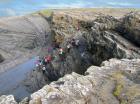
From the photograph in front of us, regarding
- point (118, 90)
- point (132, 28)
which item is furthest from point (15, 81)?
point (118, 90)

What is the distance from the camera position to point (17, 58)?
382 ft

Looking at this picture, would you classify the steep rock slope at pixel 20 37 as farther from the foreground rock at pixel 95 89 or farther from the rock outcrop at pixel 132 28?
the foreground rock at pixel 95 89

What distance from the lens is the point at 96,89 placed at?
3228 cm

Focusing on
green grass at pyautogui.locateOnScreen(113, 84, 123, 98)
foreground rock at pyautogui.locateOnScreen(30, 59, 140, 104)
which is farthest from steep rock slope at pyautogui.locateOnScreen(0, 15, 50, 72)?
green grass at pyautogui.locateOnScreen(113, 84, 123, 98)

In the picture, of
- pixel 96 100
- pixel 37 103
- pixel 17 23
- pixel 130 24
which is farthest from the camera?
pixel 17 23

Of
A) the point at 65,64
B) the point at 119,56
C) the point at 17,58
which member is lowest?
the point at 17,58

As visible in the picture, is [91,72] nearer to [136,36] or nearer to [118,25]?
[136,36]

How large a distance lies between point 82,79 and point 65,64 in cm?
3293

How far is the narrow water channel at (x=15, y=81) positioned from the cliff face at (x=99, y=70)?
2.66 m

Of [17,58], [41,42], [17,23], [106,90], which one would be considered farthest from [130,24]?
[17,23]

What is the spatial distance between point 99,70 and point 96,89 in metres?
4.77

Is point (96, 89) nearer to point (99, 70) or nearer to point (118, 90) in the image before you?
point (118, 90)

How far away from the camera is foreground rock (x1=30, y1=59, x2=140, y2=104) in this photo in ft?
96.4

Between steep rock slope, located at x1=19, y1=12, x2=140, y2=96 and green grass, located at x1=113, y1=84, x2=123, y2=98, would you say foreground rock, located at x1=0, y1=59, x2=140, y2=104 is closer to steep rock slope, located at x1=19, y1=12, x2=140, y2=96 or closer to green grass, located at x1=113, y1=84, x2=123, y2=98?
green grass, located at x1=113, y1=84, x2=123, y2=98
